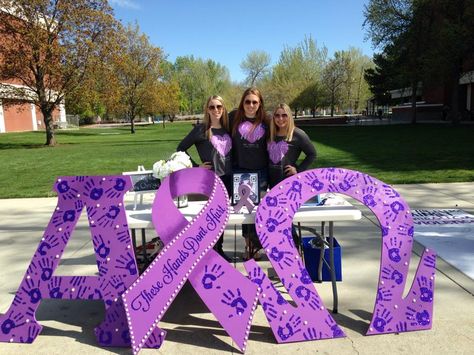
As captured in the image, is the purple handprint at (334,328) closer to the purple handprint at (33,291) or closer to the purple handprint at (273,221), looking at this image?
the purple handprint at (273,221)

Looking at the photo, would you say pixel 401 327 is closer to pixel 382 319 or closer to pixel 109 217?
pixel 382 319

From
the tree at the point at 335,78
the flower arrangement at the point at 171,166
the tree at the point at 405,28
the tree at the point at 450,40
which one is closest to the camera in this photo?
the flower arrangement at the point at 171,166

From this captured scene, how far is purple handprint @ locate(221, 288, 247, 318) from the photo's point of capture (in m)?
3.13

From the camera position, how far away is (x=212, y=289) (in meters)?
3.18

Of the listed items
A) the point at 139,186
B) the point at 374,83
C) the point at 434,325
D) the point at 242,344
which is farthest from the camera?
the point at 374,83

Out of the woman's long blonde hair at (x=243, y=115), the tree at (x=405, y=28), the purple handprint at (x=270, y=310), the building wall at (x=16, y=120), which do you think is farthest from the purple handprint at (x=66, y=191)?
the building wall at (x=16, y=120)

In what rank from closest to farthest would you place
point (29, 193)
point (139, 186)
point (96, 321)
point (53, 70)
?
point (96, 321)
point (139, 186)
point (29, 193)
point (53, 70)

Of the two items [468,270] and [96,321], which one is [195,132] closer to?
[96,321]

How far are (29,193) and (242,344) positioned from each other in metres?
8.19

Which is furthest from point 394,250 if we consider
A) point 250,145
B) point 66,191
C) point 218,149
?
point 66,191

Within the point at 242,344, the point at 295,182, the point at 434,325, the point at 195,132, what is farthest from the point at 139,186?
the point at 434,325

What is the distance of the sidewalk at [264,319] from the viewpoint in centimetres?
308

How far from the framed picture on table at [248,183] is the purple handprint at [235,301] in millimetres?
907

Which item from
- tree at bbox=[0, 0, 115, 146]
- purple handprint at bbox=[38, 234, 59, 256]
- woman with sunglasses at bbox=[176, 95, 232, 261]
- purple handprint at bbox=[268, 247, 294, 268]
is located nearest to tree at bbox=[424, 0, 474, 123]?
tree at bbox=[0, 0, 115, 146]
